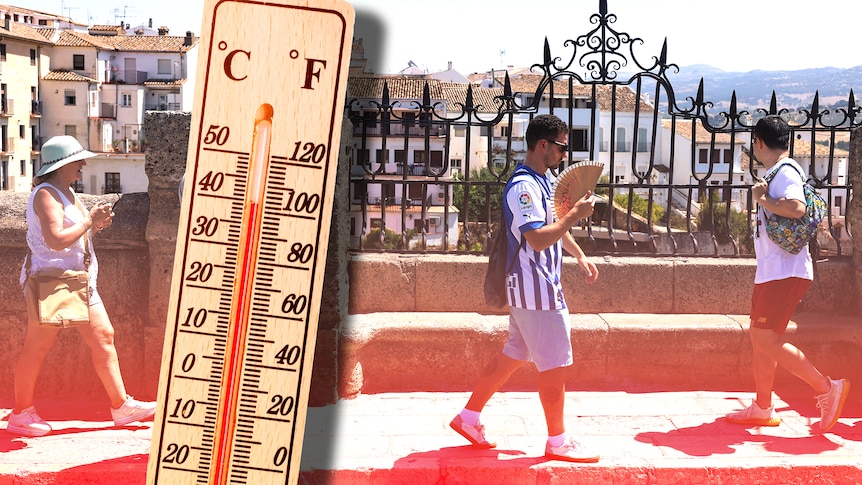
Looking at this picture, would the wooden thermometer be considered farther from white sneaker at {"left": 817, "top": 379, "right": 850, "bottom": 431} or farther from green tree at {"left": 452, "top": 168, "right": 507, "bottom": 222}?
white sneaker at {"left": 817, "top": 379, "right": 850, "bottom": 431}

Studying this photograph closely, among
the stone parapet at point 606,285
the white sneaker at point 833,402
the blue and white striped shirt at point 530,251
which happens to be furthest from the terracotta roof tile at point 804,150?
the blue and white striped shirt at point 530,251

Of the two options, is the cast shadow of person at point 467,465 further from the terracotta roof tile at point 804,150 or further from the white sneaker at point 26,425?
the terracotta roof tile at point 804,150

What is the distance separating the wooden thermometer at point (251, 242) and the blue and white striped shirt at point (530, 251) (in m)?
3.35

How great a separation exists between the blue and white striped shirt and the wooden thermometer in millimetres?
3355

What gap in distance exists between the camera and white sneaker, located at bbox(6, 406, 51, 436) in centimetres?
536

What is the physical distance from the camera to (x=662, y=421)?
584 cm

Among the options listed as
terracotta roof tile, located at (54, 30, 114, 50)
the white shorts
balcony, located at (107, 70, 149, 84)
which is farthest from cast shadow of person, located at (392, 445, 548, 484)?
balcony, located at (107, 70, 149, 84)

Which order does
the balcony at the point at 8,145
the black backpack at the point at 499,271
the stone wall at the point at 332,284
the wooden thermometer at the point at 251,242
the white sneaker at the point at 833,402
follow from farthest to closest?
the balcony at the point at 8,145
the stone wall at the point at 332,284
the white sneaker at the point at 833,402
the black backpack at the point at 499,271
the wooden thermometer at the point at 251,242

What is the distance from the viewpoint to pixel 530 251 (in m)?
4.92

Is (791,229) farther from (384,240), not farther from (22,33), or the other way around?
(22,33)

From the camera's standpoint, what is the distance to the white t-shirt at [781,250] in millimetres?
5414

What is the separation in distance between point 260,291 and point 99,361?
416cm

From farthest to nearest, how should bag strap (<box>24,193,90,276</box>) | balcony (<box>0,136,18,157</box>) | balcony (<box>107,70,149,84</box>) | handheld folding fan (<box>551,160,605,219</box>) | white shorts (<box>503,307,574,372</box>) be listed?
balcony (<box>107,70,149,84</box>) < balcony (<box>0,136,18,157</box>) < bag strap (<box>24,193,90,276</box>) < white shorts (<box>503,307,574,372</box>) < handheld folding fan (<box>551,160,605,219</box>)

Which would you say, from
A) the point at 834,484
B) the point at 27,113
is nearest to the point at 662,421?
the point at 834,484
